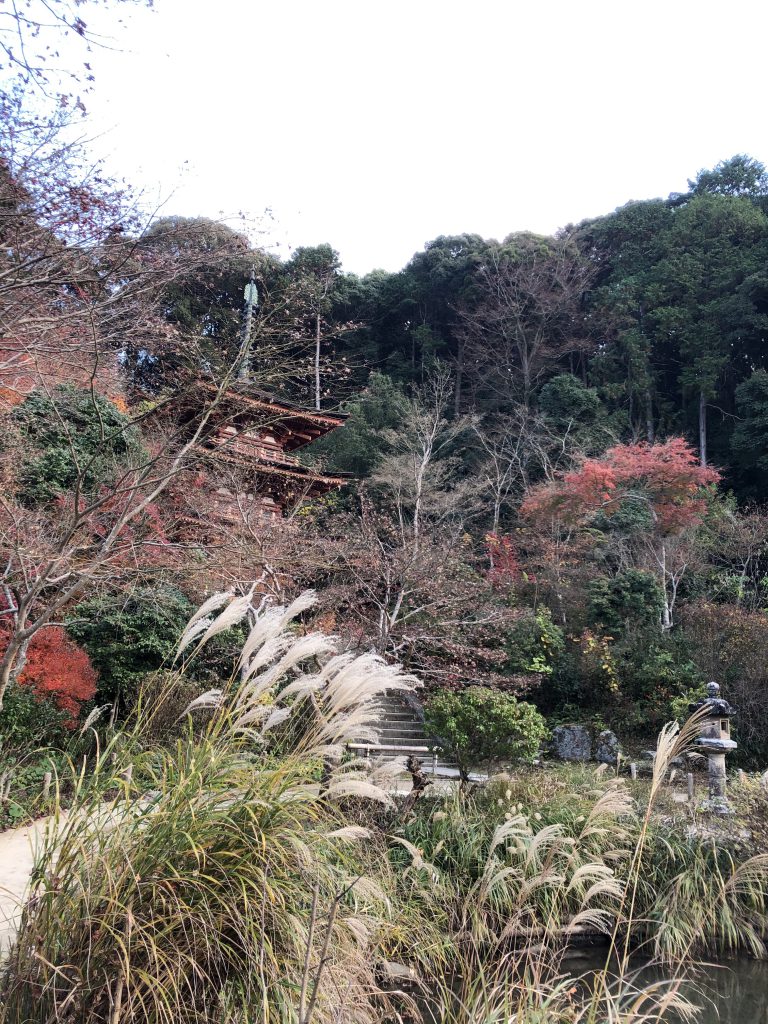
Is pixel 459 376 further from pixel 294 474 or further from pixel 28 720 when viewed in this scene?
pixel 28 720

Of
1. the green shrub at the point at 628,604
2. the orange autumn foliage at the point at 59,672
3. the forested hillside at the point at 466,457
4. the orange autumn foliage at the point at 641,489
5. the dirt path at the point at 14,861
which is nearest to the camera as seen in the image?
the dirt path at the point at 14,861

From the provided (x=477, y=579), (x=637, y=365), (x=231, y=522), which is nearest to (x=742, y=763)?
(x=477, y=579)

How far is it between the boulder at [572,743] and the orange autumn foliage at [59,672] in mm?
7865

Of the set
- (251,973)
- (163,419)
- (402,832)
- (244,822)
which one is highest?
(163,419)

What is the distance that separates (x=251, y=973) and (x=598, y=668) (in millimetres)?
11774

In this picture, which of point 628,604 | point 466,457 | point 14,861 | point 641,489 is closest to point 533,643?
point 628,604

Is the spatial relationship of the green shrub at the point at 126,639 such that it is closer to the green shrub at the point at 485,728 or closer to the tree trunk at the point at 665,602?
the green shrub at the point at 485,728

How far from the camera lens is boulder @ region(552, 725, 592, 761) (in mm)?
12094

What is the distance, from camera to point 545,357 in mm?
23703

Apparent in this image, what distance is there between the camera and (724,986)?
490cm

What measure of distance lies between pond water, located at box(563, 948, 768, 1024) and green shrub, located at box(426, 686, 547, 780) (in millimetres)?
3155

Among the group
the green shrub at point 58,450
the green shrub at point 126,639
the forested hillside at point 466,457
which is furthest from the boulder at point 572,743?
the green shrub at point 58,450

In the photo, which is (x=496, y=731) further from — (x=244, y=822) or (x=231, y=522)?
(x=244, y=822)

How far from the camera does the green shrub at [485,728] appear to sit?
28.2 ft
